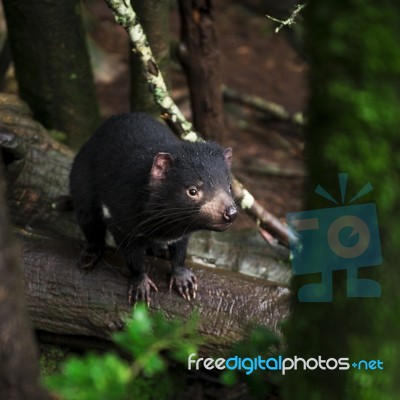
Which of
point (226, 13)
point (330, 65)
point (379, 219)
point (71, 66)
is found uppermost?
point (226, 13)

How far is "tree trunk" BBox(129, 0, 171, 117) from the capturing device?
5.59 meters

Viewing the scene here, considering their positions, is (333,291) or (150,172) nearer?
(333,291)

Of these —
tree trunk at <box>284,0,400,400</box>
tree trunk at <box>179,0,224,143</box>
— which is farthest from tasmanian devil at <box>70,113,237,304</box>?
tree trunk at <box>284,0,400,400</box>

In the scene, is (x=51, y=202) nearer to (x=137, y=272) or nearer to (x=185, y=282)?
(x=137, y=272)

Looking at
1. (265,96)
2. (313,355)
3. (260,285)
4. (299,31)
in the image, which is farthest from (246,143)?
(313,355)

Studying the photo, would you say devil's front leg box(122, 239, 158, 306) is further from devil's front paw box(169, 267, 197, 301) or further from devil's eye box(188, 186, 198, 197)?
devil's eye box(188, 186, 198, 197)

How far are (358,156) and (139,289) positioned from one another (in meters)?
2.44

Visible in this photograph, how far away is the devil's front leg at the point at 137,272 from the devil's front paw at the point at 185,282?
0.47 feet

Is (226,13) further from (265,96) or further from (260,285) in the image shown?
(260,285)

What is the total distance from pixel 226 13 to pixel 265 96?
295cm

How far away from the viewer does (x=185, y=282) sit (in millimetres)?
4242

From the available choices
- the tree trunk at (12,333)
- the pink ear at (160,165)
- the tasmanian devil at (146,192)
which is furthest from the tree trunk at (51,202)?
the tree trunk at (12,333)

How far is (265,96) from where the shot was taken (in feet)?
33.3

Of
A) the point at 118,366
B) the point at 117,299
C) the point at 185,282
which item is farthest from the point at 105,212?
the point at 118,366
